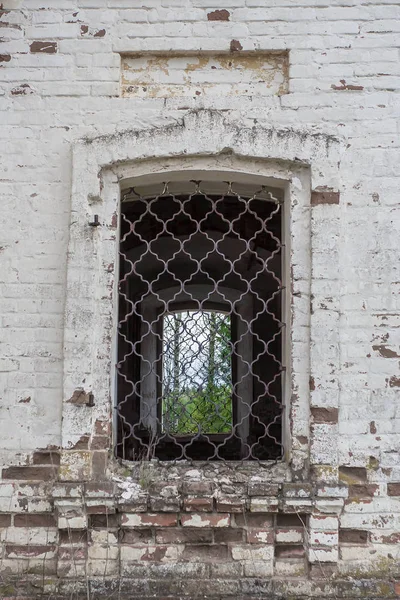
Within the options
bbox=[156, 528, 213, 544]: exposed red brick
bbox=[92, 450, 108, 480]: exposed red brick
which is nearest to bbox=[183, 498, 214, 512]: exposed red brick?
bbox=[156, 528, 213, 544]: exposed red brick

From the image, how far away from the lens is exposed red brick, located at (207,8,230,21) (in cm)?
388

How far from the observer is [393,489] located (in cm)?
360

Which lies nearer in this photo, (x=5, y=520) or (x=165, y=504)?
(x=165, y=504)

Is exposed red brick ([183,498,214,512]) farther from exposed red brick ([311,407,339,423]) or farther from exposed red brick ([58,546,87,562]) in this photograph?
exposed red brick ([311,407,339,423])

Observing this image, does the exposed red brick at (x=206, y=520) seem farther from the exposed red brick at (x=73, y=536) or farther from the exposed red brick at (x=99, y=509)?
the exposed red brick at (x=73, y=536)

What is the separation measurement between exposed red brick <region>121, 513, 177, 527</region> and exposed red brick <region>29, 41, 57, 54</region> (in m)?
2.87

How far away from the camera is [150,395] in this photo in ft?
22.1

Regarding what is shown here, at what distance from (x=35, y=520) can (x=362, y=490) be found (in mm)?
1922

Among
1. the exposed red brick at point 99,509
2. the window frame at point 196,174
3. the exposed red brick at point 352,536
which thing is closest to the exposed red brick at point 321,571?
the exposed red brick at point 352,536

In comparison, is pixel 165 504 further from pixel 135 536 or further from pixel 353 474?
pixel 353 474

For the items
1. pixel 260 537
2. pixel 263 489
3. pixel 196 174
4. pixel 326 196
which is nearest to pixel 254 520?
pixel 260 537

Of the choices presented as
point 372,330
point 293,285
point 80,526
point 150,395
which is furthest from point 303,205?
point 150,395

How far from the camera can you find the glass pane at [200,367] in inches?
237

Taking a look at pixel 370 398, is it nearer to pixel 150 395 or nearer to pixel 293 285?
pixel 293 285
